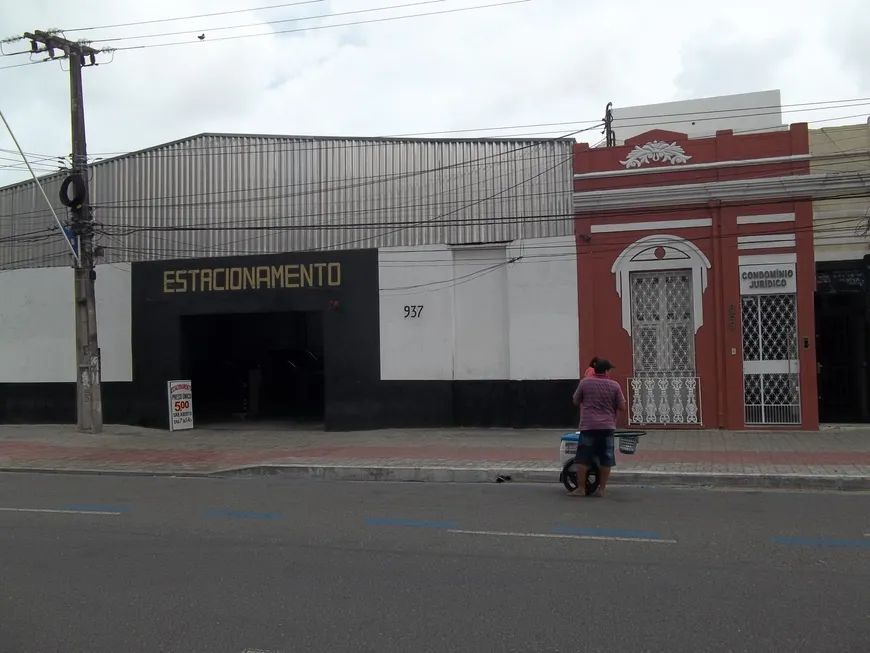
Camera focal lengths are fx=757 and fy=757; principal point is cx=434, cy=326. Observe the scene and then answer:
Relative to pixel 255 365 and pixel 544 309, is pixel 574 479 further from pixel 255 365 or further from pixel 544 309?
pixel 255 365

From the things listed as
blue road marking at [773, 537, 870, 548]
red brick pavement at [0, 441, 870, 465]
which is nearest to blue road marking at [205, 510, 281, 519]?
red brick pavement at [0, 441, 870, 465]

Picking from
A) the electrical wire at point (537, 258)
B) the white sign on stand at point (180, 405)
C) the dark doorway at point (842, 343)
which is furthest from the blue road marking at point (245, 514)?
the dark doorway at point (842, 343)

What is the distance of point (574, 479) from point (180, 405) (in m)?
11.0

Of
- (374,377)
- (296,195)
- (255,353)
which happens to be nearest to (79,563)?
(374,377)

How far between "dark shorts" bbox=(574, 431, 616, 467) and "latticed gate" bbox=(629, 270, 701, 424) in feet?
20.8

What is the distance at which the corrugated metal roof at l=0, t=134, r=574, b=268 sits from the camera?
634 inches

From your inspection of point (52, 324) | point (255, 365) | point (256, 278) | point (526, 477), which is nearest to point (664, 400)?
point (526, 477)

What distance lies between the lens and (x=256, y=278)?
17.4 metres

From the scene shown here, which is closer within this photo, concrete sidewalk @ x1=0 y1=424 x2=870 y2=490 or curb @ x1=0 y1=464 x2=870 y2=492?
curb @ x1=0 y1=464 x2=870 y2=492

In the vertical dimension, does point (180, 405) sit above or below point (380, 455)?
above

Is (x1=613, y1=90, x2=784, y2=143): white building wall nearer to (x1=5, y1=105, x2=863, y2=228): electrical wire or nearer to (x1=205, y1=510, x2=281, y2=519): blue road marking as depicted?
(x1=5, y1=105, x2=863, y2=228): electrical wire

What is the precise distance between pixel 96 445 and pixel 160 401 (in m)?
2.85

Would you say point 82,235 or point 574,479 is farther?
point 82,235

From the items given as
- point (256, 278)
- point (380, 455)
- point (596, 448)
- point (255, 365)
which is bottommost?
point (380, 455)
